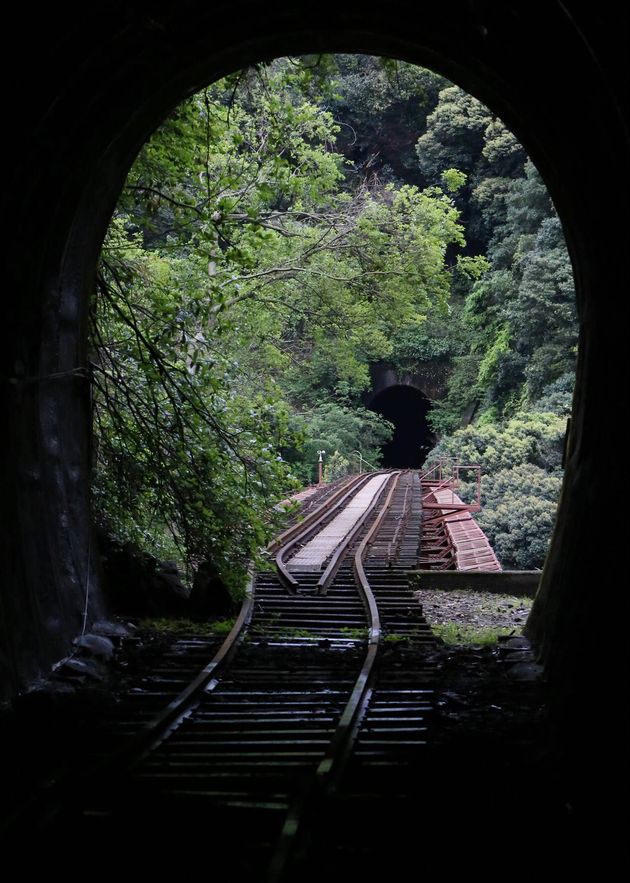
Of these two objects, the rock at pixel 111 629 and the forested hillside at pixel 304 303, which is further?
the forested hillside at pixel 304 303

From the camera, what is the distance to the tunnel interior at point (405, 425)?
4562cm

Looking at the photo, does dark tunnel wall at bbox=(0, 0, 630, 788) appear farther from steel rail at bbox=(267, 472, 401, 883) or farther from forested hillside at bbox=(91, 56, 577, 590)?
steel rail at bbox=(267, 472, 401, 883)

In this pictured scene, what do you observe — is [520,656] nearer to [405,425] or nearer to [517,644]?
[517,644]

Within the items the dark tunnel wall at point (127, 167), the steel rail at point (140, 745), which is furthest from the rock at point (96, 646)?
the steel rail at point (140, 745)

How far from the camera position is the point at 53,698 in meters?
5.13

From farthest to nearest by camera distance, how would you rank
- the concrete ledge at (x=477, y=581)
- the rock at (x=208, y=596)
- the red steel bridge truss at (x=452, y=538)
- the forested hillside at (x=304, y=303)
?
the red steel bridge truss at (x=452, y=538) → the concrete ledge at (x=477, y=581) → the rock at (x=208, y=596) → the forested hillside at (x=304, y=303)

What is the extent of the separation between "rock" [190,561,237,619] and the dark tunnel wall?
1.47 m

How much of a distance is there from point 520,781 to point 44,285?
13.4 ft

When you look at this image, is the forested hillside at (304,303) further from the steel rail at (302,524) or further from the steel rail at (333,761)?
the steel rail at (333,761)

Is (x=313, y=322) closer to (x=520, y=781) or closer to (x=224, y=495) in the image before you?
(x=224, y=495)

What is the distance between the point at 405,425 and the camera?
1844 inches

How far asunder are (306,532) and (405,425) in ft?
106

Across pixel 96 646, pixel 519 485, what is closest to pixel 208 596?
pixel 96 646

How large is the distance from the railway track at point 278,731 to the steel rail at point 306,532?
310mm
